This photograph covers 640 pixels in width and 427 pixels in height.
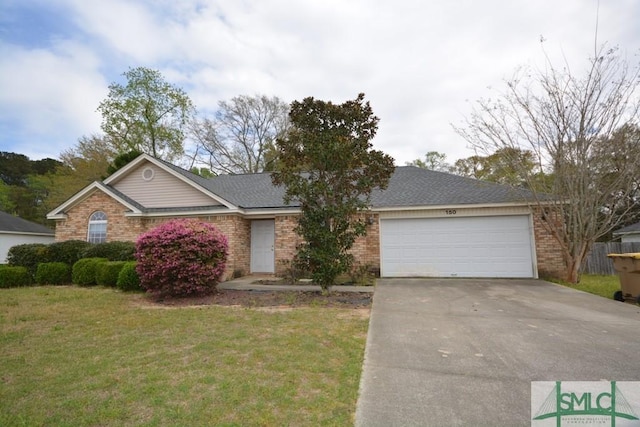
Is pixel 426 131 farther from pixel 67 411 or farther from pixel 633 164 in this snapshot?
pixel 67 411

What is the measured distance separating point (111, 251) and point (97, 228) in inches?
107

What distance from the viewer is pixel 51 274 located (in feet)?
34.4

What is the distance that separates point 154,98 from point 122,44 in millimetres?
17973

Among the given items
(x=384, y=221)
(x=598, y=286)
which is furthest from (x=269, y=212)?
(x=598, y=286)

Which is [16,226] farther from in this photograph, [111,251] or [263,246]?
[263,246]

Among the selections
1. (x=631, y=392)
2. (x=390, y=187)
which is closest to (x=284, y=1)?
(x=390, y=187)

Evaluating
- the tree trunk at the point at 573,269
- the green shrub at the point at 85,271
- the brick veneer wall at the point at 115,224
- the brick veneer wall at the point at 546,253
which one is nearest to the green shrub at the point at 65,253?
the green shrub at the point at 85,271

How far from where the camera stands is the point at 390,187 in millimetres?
13562

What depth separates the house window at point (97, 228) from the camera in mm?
12711

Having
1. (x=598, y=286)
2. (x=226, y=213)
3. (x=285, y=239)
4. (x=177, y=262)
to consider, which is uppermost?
(x=226, y=213)

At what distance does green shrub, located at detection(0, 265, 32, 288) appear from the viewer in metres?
10.1

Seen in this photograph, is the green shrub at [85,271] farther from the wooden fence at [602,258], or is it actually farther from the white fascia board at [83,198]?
the wooden fence at [602,258]

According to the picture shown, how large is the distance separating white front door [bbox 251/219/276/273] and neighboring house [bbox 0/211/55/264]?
747 inches

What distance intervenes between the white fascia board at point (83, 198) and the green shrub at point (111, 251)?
1992mm
